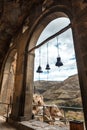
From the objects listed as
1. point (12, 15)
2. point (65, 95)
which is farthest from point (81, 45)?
point (65, 95)

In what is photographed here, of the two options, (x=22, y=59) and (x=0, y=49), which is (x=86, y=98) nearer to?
(x=22, y=59)

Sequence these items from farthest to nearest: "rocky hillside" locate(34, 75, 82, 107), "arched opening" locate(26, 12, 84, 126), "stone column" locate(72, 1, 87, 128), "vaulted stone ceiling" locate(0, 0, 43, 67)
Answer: "rocky hillside" locate(34, 75, 82, 107)
"vaulted stone ceiling" locate(0, 0, 43, 67)
"arched opening" locate(26, 12, 84, 126)
"stone column" locate(72, 1, 87, 128)

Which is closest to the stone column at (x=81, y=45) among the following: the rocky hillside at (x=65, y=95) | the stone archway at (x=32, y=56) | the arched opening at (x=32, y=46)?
the stone archway at (x=32, y=56)

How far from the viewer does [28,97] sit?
179 inches

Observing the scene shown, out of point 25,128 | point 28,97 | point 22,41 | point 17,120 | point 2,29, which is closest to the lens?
point 25,128

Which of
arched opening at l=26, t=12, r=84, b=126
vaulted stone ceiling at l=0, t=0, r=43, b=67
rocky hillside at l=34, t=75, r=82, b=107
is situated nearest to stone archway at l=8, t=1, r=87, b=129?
arched opening at l=26, t=12, r=84, b=126

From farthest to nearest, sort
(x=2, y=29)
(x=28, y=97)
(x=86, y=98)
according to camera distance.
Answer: (x=2, y=29) → (x=28, y=97) → (x=86, y=98)

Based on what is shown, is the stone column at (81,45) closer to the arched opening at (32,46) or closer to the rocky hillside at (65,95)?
the arched opening at (32,46)

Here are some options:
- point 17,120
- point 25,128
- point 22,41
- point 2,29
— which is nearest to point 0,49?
point 2,29

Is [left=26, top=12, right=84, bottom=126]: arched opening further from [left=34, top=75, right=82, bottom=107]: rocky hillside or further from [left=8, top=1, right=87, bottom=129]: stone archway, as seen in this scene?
[left=34, top=75, right=82, bottom=107]: rocky hillside

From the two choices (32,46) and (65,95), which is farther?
(65,95)

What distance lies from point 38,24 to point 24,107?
310cm

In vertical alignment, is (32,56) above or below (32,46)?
below

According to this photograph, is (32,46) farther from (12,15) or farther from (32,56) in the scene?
(12,15)
